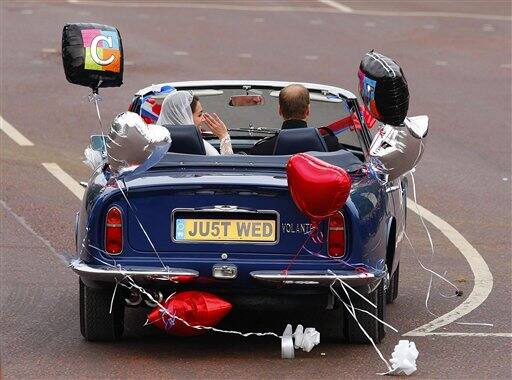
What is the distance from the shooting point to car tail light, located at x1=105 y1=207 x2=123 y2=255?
905 cm

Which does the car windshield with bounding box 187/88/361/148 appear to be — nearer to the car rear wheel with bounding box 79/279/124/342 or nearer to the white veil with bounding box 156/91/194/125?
the white veil with bounding box 156/91/194/125

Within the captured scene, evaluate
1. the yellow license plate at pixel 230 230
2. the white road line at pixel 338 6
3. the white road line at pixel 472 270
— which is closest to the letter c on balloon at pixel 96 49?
the yellow license plate at pixel 230 230

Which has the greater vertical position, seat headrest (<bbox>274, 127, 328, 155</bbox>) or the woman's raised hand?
seat headrest (<bbox>274, 127, 328, 155</bbox>)

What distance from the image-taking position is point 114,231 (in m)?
9.07

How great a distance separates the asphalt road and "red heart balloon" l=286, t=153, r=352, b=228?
929 mm

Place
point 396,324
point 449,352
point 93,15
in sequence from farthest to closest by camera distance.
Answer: point 93,15 < point 396,324 < point 449,352

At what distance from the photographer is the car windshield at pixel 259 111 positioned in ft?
35.0

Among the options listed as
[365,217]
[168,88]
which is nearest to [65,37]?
[168,88]

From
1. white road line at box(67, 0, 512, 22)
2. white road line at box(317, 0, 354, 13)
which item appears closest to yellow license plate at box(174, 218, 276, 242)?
white road line at box(67, 0, 512, 22)

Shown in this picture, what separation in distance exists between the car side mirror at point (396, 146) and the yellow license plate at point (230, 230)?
3.48 ft

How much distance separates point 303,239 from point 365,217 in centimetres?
39

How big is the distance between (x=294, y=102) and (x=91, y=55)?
51.4 inches

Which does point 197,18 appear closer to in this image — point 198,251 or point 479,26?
point 479,26

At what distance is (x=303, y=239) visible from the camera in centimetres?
894
